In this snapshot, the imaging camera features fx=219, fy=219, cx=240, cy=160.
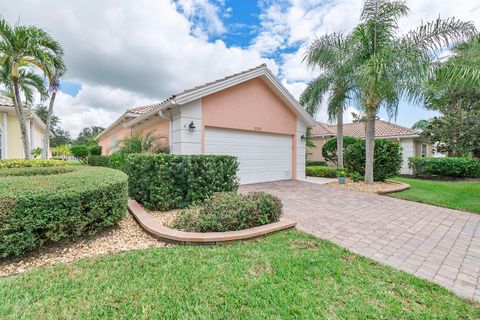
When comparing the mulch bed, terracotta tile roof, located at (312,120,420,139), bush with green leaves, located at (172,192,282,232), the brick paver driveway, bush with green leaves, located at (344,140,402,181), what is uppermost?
terracotta tile roof, located at (312,120,420,139)

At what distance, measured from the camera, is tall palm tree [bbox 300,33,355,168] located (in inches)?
418

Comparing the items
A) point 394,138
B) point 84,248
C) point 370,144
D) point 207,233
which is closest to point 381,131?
point 394,138

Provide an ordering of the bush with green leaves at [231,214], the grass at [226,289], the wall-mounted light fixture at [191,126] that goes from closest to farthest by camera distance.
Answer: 1. the grass at [226,289]
2. the bush with green leaves at [231,214]
3. the wall-mounted light fixture at [191,126]

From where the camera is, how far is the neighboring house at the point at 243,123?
28.1 ft

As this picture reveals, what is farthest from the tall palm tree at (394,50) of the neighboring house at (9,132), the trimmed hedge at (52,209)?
the neighboring house at (9,132)

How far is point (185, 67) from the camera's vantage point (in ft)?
42.1

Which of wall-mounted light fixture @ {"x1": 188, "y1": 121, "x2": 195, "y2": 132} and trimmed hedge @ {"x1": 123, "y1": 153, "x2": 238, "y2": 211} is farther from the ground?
wall-mounted light fixture @ {"x1": 188, "y1": 121, "x2": 195, "y2": 132}


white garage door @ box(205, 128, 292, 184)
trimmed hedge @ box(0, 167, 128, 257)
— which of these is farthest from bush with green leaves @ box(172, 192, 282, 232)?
white garage door @ box(205, 128, 292, 184)

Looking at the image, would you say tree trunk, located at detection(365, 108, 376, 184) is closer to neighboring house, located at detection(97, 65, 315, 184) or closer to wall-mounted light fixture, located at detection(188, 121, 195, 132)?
neighboring house, located at detection(97, 65, 315, 184)

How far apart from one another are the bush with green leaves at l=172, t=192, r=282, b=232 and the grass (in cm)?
71

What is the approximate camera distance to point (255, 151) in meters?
10.7

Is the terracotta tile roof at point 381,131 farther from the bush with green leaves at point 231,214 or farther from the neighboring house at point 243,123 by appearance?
the bush with green leaves at point 231,214

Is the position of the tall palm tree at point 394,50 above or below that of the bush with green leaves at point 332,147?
above

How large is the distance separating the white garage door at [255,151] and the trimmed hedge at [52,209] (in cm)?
538
